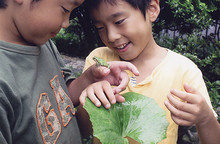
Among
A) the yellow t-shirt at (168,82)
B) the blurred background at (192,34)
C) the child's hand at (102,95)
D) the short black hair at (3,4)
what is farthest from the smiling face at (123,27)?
the blurred background at (192,34)

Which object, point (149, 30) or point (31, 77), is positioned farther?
point (149, 30)

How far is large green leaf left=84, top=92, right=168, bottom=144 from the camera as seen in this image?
1034 mm

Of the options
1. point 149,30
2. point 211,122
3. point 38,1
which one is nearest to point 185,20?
point 149,30

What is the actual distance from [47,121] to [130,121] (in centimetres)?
44

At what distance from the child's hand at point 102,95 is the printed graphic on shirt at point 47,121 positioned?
172mm

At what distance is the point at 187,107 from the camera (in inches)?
46.4

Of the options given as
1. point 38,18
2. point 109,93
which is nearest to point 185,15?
point 109,93

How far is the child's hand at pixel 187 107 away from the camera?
3.85 ft

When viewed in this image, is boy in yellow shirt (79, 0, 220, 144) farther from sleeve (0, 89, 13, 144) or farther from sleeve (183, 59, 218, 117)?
sleeve (0, 89, 13, 144)

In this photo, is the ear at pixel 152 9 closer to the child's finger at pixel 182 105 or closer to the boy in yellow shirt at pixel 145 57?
the boy in yellow shirt at pixel 145 57

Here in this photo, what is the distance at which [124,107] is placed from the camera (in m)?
1.19

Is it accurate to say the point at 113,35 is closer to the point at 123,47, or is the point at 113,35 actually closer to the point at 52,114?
the point at 123,47

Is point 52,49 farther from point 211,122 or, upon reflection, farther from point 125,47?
point 211,122

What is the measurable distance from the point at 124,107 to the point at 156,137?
0.79 ft
